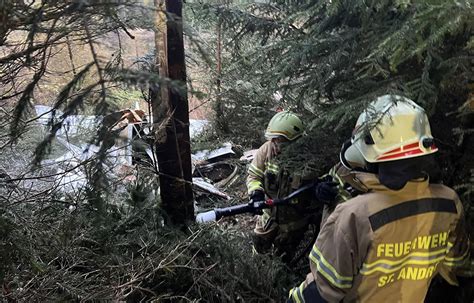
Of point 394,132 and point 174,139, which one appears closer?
point 394,132

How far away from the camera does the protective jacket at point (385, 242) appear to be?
7.09 ft

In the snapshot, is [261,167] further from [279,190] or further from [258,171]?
[279,190]

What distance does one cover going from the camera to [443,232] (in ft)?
7.54

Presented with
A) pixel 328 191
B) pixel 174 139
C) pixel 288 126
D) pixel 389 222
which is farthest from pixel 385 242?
pixel 174 139

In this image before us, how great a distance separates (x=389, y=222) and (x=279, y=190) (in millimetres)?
2390

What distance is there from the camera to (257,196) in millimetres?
4426

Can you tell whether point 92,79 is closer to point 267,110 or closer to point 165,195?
point 165,195

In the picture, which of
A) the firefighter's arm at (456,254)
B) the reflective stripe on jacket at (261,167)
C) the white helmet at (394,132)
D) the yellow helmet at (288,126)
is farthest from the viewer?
the reflective stripe on jacket at (261,167)

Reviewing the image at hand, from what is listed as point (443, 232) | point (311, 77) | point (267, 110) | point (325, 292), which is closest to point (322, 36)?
point (311, 77)

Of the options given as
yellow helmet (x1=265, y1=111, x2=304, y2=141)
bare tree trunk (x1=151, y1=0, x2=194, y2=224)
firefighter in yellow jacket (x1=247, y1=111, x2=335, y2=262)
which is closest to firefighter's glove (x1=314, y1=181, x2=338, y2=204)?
firefighter in yellow jacket (x1=247, y1=111, x2=335, y2=262)

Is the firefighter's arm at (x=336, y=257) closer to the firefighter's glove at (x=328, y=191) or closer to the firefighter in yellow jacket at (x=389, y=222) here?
the firefighter in yellow jacket at (x=389, y=222)

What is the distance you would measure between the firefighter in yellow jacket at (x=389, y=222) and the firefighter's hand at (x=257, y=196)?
2008 millimetres

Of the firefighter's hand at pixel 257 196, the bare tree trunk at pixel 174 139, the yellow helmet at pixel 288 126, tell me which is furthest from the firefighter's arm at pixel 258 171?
the bare tree trunk at pixel 174 139

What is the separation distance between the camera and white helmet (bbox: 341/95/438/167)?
214cm
